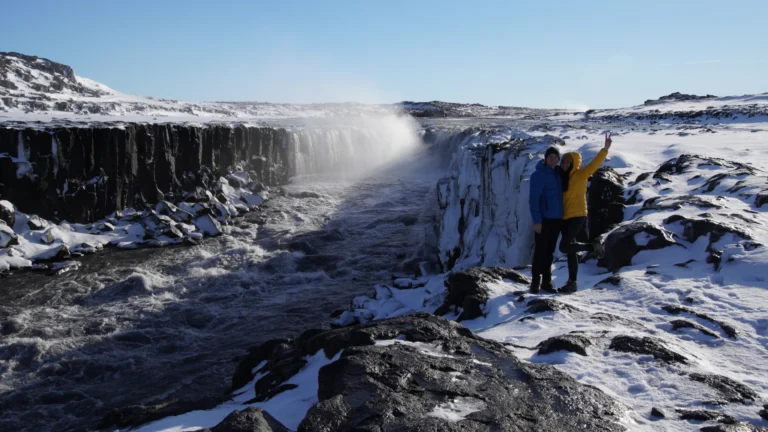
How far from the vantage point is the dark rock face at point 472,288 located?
24.3 feet

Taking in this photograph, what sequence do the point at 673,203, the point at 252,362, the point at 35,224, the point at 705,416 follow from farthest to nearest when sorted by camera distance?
the point at 35,224 → the point at 673,203 → the point at 252,362 → the point at 705,416

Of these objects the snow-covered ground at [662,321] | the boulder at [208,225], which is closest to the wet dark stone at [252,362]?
the snow-covered ground at [662,321]

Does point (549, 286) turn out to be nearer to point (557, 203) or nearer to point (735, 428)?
point (557, 203)

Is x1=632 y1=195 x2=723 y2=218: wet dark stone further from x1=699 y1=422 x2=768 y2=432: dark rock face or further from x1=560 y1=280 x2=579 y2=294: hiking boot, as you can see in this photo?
x1=699 y1=422 x2=768 y2=432: dark rock face

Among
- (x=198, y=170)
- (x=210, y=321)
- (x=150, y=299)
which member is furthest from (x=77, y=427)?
(x=198, y=170)

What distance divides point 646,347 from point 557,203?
2.35 m

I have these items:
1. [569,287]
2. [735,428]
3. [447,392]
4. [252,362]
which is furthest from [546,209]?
[252,362]

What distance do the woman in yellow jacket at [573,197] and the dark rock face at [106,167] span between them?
19.4m

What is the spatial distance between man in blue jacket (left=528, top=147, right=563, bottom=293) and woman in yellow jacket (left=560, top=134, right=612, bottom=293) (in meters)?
0.11

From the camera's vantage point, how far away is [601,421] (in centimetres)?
397

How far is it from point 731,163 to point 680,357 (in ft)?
30.7

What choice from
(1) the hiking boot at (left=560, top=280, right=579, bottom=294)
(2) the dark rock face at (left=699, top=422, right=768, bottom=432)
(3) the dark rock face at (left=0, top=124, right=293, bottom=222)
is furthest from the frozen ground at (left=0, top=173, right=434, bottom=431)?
(2) the dark rock face at (left=699, top=422, right=768, bottom=432)

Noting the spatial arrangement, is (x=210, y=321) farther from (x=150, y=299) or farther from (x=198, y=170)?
(x=198, y=170)

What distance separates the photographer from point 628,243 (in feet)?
27.1
